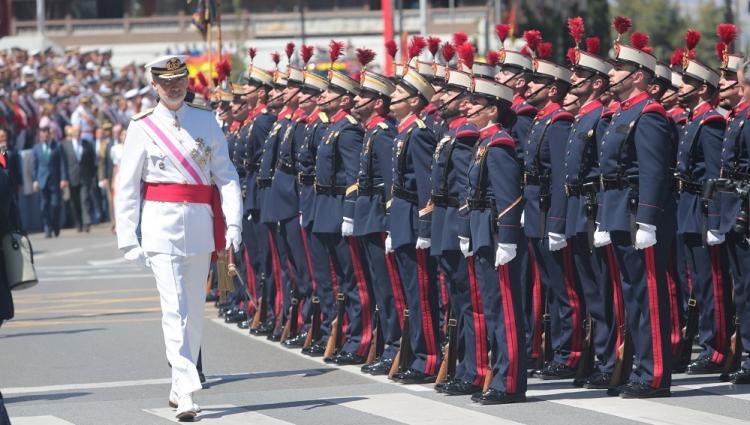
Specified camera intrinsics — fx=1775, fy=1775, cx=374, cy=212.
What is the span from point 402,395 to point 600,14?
4065 centimetres

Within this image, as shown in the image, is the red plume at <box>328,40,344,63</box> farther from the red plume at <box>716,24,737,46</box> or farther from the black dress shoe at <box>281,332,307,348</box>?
the red plume at <box>716,24,737,46</box>

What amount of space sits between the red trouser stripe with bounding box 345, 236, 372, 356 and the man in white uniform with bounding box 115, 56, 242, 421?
2.38 m

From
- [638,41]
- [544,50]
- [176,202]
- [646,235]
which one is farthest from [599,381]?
[176,202]

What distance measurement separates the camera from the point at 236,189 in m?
11.7

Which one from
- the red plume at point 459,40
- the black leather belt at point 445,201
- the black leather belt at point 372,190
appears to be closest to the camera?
the black leather belt at point 445,201

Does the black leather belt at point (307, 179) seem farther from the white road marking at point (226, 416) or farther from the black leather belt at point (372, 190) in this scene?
the white road marking at point (226, 416)

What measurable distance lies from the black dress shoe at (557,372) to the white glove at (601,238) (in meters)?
1.26

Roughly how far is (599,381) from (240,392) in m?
2.49

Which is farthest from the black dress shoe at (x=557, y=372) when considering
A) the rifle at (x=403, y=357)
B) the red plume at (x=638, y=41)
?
the red plume at (x=638, y=41)

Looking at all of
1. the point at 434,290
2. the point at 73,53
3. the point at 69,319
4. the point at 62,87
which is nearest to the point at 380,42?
the point at 73,53

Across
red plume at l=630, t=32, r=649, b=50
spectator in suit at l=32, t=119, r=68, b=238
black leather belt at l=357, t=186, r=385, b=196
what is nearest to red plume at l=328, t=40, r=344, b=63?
black leather belt at l=357, t=186, r=385, b=196

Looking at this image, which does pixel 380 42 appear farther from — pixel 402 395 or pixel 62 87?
pixel 402 395

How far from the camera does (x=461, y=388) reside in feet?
38.9

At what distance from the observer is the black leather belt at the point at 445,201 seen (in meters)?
12.0
